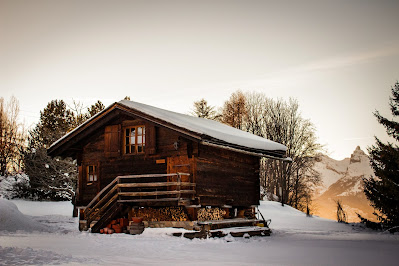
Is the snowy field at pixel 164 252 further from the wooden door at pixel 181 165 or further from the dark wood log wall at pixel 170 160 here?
the dark wood log wall at pixel 170 160

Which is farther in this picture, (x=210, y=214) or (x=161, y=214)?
(x=210, y=214)

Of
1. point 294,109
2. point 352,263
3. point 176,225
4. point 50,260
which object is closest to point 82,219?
point 176,225

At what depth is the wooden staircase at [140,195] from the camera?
17359 mm

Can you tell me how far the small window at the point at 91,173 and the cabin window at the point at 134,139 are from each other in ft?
8.20

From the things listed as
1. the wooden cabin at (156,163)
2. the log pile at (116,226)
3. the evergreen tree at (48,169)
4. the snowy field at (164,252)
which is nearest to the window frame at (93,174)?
the wooden cabin at (156,163)

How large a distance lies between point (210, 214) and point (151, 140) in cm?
460

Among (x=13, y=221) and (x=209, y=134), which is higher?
(x=209, y=134)

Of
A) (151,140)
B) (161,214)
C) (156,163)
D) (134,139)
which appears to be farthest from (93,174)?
(161,214)

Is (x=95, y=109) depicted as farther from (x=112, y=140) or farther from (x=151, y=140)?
(x=151, y=140)

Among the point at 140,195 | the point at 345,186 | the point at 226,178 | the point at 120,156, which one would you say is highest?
the point at 120,156

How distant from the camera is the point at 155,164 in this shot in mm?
19281

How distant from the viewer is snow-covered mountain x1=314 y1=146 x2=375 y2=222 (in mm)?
77875

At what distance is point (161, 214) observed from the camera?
18.9 m

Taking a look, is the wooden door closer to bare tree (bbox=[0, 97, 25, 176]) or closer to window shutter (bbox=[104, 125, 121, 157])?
window shutter (bbox=[104, 125, 121, 157])
